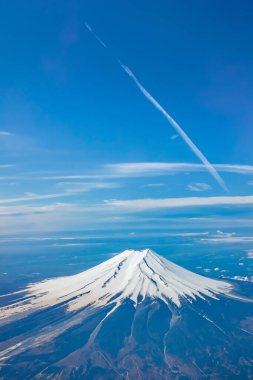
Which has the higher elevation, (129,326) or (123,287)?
(123,287)

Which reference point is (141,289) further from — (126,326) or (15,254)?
(15,254)

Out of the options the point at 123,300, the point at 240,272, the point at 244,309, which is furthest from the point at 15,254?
the point at 244,309

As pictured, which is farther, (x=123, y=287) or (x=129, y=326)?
(x=123, y=287)

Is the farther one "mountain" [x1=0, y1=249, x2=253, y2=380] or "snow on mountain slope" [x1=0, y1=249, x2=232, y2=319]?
"snow on mountain slope" [x1=0, y1=249, x2=232, y2=319]

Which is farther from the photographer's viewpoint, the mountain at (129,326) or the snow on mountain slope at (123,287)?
the snow on mountain slope at (123,287)
